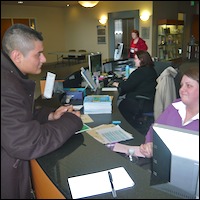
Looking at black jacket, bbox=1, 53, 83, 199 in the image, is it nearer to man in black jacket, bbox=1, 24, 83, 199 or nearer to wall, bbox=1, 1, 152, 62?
man in black jacket, bbox=1, 24, 83, 199

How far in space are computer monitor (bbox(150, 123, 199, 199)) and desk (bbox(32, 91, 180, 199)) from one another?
41mm

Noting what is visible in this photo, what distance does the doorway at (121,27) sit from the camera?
26.6 feet

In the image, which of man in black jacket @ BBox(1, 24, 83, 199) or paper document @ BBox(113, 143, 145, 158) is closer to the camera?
man in black jacket @ BBox(1, 24, 83, 199)

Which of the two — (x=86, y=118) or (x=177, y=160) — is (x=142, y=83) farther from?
(x=177, y=160)

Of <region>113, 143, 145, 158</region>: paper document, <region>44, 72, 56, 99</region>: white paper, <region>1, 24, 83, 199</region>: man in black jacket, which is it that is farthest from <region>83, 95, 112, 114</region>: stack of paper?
<region>1, 24, 83, 199</region>: man in black jacket

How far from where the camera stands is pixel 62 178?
89 cm

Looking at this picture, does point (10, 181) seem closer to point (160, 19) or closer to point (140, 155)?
point (140, 155)

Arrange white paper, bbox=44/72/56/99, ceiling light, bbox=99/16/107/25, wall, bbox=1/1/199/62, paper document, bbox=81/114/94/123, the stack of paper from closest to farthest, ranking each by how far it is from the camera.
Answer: paper document, bbox=81/114/94/123 → the stack of paper → white paper, bbox=44/72/56/99 → wall, bbox=1/1/199/62 → ceiling light, bbox=99/16/107/25

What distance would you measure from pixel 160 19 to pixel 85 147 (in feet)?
24.2

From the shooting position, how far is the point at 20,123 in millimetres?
782

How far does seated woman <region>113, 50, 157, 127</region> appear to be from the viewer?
3006 millimetres

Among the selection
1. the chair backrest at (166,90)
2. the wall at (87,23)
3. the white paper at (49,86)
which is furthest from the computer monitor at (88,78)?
the wall at (87,23)

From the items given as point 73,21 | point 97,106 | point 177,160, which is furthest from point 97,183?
point 73,21

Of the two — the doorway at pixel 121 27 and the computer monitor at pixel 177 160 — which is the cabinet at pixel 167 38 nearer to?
the doorway at pixel 121 27
